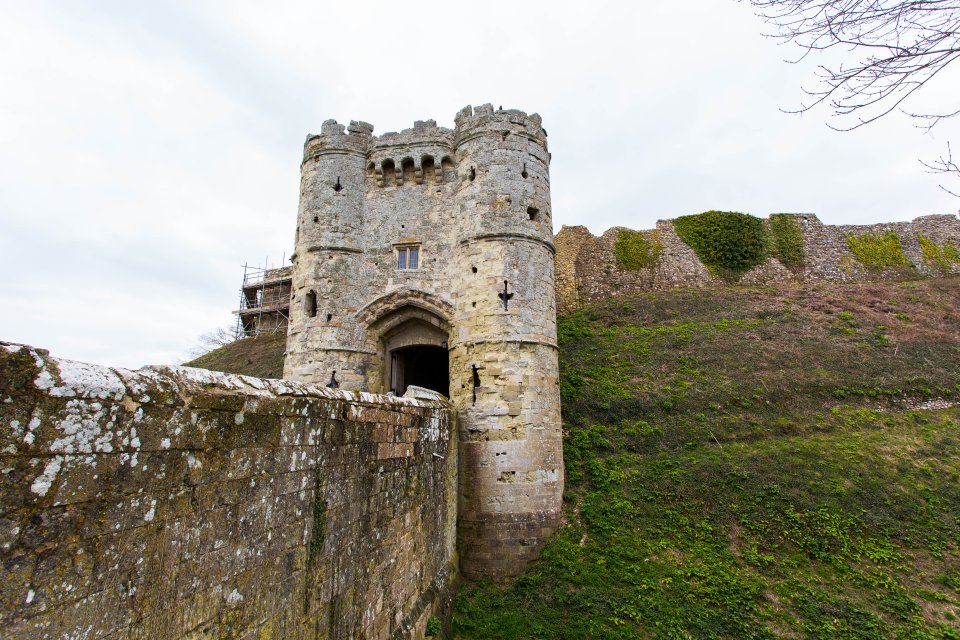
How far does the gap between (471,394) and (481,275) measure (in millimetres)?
2799

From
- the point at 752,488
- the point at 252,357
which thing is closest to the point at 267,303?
the point at 252,357

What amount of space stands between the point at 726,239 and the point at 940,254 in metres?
10.4

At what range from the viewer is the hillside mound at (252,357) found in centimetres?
2076

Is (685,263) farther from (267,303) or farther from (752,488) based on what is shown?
(267,303)

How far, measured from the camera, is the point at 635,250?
71.8ft

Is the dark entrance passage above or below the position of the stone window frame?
below

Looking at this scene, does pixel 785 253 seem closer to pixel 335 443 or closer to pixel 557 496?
pixel 557 496

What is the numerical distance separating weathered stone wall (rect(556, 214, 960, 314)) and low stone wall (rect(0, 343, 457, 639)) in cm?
1636

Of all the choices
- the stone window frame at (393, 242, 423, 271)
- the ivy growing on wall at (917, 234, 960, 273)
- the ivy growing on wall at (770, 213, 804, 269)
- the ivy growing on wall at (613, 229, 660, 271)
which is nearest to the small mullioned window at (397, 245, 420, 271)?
the stone window frame at (393, 242, 423, 271)

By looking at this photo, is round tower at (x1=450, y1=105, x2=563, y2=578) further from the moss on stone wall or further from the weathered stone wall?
the moss on stone wall

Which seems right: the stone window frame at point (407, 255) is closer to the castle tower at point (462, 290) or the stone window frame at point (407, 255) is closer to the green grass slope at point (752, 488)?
the castle tower at point (462, 290)

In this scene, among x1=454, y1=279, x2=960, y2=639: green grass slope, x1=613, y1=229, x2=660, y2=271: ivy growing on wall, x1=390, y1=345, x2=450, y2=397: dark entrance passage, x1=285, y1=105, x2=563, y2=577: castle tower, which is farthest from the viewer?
x1=613, y1=229, x2=660, y2=271: ivy growing on wall

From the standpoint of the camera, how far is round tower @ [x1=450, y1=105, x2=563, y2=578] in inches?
395

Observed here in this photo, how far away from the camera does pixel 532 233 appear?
11742mm
